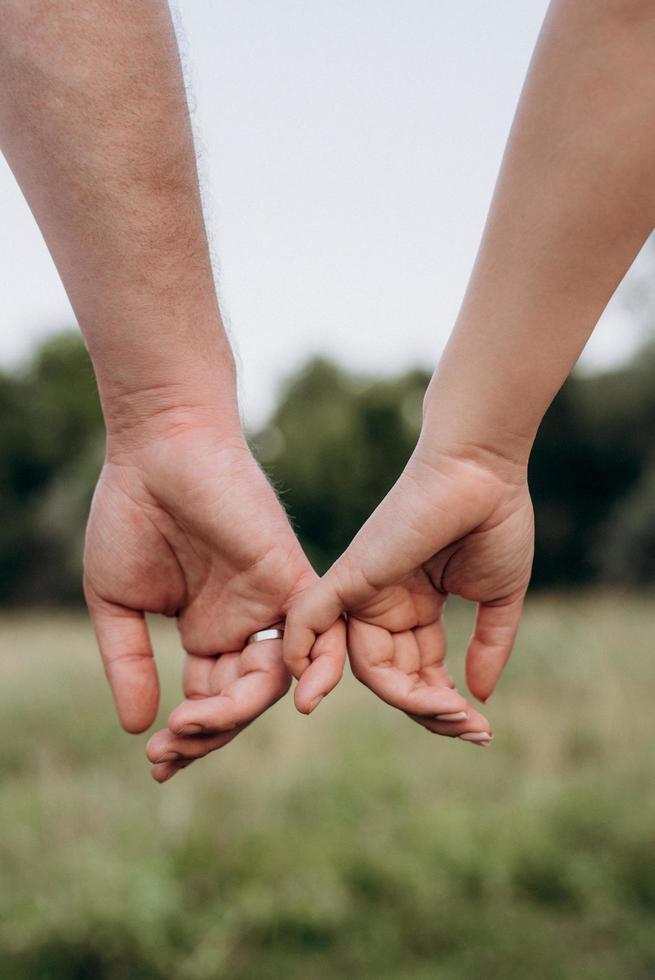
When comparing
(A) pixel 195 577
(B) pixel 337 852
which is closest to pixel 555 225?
(A) pixel 195 577

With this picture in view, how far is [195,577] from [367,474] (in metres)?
21.7

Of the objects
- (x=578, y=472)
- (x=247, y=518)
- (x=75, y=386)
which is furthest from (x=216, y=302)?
(x=75, y=386)

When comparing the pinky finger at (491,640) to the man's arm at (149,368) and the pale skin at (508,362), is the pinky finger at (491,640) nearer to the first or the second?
the pale skin at (508,362)

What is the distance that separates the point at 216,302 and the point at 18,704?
5109 mm

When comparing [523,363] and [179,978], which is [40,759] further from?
[523,363]

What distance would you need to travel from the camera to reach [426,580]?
6.00 ft

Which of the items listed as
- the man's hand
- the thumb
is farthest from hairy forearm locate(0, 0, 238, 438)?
the thumb

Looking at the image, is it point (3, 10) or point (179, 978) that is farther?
point (179, 978)

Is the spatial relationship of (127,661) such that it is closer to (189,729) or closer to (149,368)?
(189,729)

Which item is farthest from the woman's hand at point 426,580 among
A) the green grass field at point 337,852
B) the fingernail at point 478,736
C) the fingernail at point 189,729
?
the green grass field at point 337,852

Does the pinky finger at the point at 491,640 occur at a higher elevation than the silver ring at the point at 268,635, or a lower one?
lower

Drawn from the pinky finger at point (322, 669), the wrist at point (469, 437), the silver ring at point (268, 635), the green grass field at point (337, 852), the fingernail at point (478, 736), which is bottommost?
the green grass field at point (337, 852)

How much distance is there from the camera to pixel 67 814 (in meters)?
4.24

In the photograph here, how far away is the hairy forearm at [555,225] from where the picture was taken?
52.3 inches
